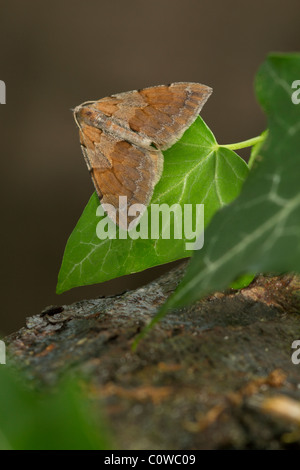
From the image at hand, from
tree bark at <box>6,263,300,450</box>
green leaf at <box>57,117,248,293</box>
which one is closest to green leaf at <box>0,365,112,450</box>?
tree bark at <box>6,263,300,450</box>

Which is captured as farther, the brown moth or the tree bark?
the brown moth

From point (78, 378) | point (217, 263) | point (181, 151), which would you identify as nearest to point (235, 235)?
point (217, 263)

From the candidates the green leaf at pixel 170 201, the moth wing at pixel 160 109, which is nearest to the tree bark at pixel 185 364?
the green leaf at pixel 170 201

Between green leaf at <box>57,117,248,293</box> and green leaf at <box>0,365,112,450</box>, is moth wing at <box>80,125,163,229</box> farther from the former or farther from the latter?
green leaf at <box>0,365,112,450</box>

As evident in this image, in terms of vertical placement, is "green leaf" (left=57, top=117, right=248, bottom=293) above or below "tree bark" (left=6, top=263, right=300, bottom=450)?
above

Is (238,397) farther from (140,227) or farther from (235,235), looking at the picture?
(140,227)

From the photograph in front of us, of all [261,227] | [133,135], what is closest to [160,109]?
[133,135]

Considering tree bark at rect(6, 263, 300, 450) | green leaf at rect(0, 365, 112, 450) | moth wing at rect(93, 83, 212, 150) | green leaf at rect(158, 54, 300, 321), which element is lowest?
tree bark at rect(6, 263, 300, 450)
